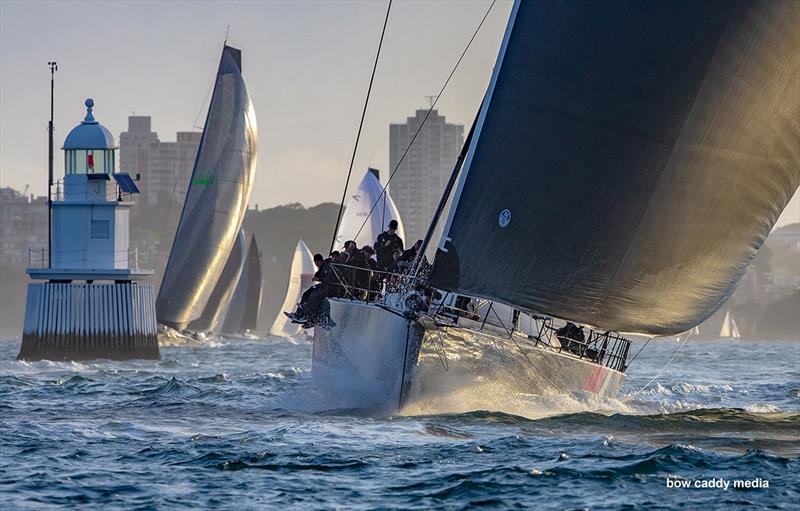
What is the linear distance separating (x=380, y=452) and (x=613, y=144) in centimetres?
474

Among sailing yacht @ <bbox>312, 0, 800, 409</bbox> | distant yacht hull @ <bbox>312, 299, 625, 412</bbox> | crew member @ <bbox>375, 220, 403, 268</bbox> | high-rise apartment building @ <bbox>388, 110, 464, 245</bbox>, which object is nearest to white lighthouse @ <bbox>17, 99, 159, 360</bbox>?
crew member @ <bbox>375, 220, 403, 268</bbox>

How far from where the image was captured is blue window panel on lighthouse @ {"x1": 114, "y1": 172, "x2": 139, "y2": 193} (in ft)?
119

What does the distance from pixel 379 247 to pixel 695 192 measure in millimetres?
5178

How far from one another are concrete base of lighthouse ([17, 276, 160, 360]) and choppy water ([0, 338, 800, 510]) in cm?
1298

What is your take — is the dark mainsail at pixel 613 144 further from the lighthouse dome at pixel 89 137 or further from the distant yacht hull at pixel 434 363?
the lighthouse dome at pixel 89 137

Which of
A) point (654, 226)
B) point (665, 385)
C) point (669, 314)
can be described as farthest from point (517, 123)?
point (665, 385)

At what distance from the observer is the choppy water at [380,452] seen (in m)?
12.7

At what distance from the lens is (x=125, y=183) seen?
1446 inches

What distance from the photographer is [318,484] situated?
13.3m

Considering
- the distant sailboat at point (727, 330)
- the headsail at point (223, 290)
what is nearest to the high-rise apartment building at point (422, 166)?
the distant sailboat at point (727, 330)

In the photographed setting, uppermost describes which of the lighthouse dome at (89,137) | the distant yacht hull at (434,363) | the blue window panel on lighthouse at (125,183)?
the lighthouse dome at (89,137)

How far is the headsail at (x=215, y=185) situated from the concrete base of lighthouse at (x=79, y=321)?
A: 1351 centimetres

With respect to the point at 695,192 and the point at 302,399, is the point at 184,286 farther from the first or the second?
the point at 695,192

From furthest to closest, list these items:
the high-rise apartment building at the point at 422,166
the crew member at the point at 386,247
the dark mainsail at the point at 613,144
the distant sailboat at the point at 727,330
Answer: the high-rise apartment building at the point at 422,166 < the distant sailboat at the point at 727,330 < the crew member at the point at 386,247 < the dark mainsail at the point at 613,144
